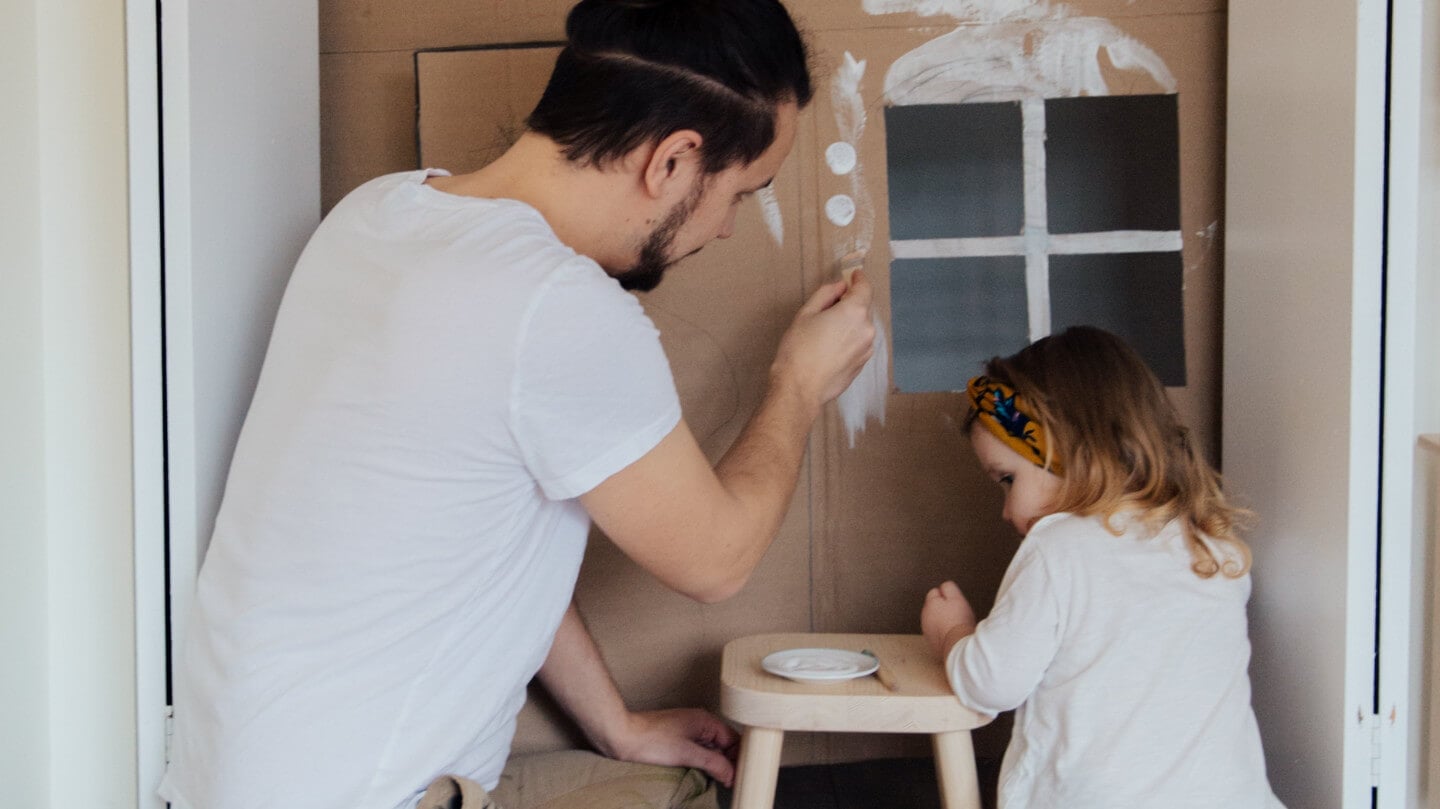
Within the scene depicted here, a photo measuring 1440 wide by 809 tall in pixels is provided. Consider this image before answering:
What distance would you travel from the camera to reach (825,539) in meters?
1.56

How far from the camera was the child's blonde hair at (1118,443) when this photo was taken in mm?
1258

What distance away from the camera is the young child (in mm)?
1196

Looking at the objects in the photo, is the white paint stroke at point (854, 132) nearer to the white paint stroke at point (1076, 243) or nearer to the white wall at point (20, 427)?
the white paint stroke at point (1076, 243)

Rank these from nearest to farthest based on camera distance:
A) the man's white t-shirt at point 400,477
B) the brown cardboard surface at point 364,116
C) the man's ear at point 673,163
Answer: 1. the man's white t-shirt at point 400,477
2. the man's ear at point 673,163
3. the brown cardboard surface at point 364,116

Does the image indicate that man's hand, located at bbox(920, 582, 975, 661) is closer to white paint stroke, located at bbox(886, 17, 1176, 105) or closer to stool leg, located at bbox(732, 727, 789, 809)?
stool leg, located at bbox(732, 727, 789, 809)

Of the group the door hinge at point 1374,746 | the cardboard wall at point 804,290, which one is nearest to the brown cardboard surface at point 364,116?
the cardboard wall at point 804,290

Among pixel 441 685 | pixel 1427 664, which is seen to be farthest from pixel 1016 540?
pixel 441 685

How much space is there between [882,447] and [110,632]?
2.88 feet

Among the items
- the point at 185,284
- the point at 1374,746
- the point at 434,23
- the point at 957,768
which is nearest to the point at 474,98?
the point at 434,23

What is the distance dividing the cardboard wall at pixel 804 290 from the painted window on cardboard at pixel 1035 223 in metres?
0.03

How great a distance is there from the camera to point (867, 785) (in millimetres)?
1576

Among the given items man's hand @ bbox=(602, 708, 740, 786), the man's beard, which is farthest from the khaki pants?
the man's beard

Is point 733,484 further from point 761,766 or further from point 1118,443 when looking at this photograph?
point 1118,443

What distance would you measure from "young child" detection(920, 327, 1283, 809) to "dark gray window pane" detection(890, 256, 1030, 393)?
238mm
